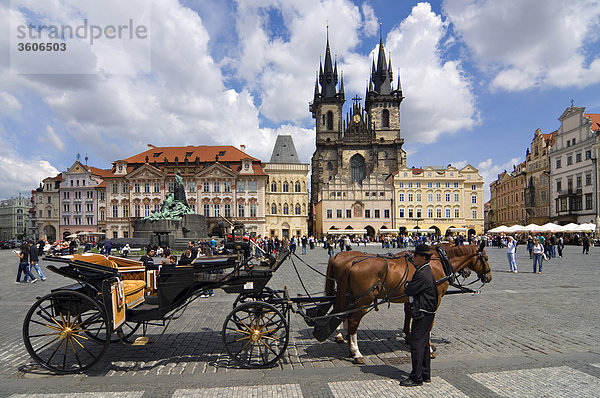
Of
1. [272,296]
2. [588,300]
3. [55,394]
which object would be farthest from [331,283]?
[588,300]

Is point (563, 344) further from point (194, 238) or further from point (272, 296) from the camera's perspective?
point (194, 238)

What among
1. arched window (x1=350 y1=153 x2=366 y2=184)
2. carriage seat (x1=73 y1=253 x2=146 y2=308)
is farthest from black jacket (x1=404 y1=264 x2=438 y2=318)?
arched window (x1=350 y1=153 x2=366 y2=184)

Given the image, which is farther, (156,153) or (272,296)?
(156,153)

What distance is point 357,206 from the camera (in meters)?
61.3

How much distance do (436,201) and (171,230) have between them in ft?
148

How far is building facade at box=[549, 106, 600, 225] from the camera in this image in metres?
45.9

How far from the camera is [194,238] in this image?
29.0m

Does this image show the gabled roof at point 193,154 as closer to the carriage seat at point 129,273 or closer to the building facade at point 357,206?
the building facade at point 357,206

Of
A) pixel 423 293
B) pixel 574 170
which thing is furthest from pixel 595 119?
pixel 423 293

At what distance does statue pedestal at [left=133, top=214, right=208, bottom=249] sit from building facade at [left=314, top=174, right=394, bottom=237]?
3252 cm

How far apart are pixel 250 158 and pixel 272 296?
54.7 metres

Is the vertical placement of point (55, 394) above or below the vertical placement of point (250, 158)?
below

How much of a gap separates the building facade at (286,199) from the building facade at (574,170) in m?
34.6

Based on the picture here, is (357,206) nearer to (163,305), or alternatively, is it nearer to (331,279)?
(331,279)
